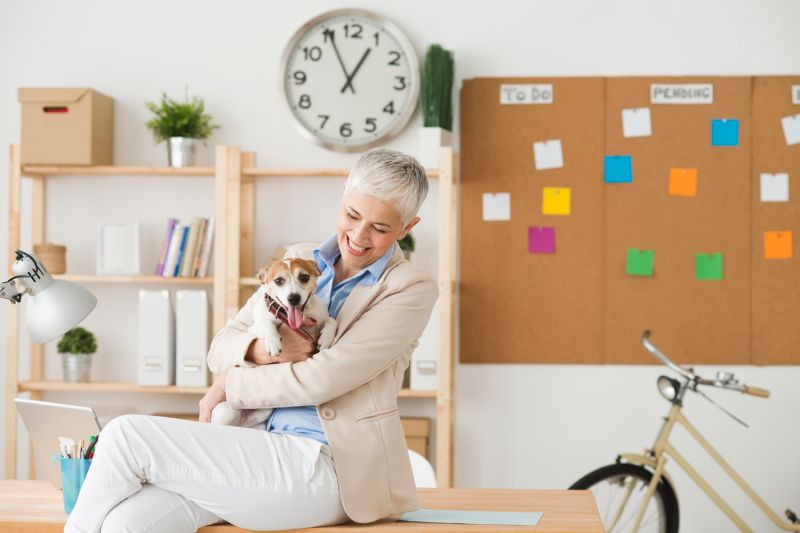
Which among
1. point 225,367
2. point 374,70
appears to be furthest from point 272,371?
point 374,70

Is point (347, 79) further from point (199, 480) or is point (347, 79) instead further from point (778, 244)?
point (199, 480)

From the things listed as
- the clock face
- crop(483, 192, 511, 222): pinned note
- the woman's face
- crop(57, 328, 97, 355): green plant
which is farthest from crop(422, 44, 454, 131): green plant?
the woman's face

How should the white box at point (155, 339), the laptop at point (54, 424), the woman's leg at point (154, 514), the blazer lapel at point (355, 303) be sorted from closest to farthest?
1. the woman's leg at point (154, 514)
2. the blazer lapel at point (355, 303)
3. the laptop at point (54, 424)
4. the white box at point (155, 339)

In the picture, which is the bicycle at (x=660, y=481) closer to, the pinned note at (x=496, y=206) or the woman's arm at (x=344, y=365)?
the pinned note at (x=496, y=206)

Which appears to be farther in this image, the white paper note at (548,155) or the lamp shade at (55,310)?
the white paper note at (548,155)

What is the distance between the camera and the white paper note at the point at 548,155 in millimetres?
3586

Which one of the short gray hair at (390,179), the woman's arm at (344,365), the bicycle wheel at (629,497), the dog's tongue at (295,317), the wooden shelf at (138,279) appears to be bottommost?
the bicycle wheel at (629,497)

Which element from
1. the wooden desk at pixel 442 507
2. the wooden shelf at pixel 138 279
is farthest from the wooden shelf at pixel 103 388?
the wooden desk at pixel 442 507

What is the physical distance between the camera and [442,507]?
1.94m

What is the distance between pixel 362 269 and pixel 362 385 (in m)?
0.24

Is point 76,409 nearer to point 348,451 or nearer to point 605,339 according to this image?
point 348,451

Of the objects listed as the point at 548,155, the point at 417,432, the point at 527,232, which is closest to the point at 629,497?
the point at 417,432

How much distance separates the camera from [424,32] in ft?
11.8

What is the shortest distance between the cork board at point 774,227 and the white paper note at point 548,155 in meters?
0.78
